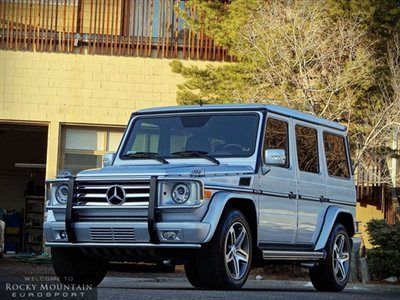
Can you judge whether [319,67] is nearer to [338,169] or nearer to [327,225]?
[338,169]

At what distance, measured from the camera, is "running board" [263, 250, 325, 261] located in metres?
10.4

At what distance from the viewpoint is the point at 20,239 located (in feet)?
96.4

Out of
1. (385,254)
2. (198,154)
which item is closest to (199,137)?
(198,154)

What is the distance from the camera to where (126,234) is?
369 inches

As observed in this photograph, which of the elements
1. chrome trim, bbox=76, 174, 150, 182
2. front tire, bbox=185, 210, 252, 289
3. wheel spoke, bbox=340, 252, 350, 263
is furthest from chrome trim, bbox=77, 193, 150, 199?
wheel spoke, bbox=340, 252, 350, 263

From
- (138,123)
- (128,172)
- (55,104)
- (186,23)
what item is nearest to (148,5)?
(186,23)

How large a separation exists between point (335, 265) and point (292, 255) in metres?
1.34

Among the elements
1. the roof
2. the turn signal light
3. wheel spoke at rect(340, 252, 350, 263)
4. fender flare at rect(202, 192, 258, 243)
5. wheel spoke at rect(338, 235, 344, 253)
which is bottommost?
wheel spoke at rect(340, 252, 350, 263)

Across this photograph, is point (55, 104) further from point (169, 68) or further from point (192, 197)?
point (192, 197)

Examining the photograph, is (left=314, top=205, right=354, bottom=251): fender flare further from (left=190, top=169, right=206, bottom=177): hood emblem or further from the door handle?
(left=190, top=169, right=206, bottom=177): hood emblem

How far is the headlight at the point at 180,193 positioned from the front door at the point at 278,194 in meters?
1.18

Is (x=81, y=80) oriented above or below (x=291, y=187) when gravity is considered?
above

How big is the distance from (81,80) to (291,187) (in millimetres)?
14656

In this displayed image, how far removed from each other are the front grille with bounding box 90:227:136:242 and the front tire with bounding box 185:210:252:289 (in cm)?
70
